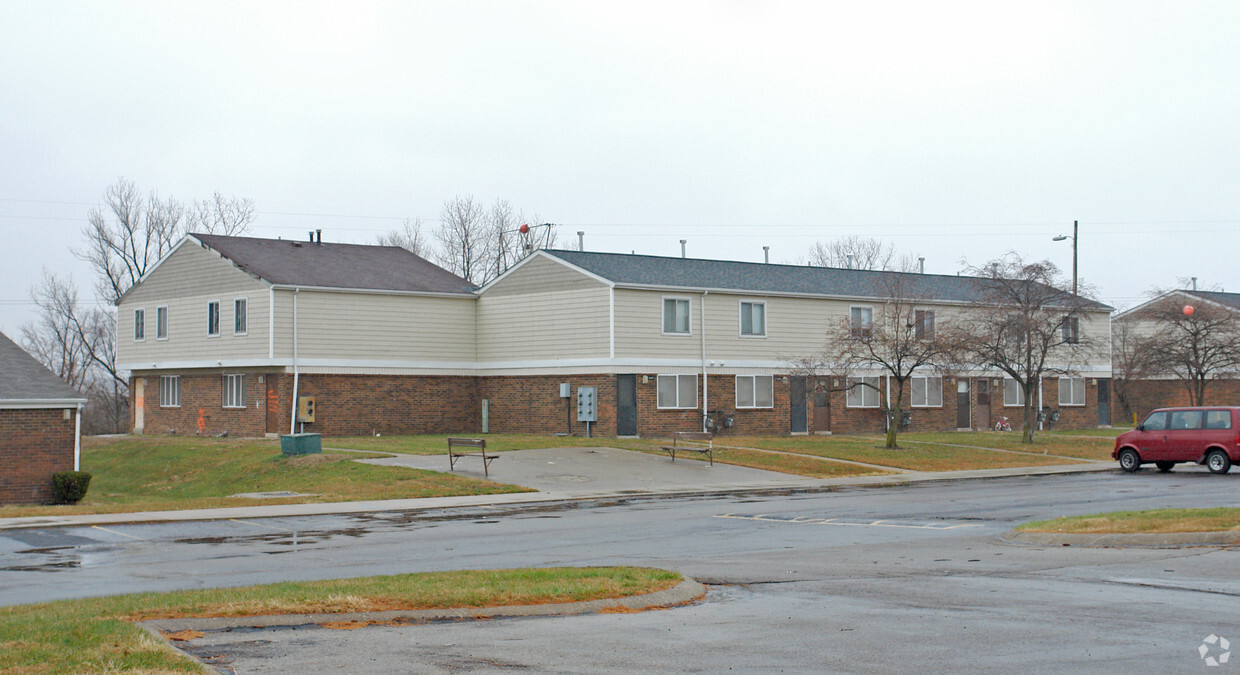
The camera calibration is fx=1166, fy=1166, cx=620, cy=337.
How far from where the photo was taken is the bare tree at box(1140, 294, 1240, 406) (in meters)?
50.6

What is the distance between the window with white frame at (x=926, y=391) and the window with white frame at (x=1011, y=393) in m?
4.02

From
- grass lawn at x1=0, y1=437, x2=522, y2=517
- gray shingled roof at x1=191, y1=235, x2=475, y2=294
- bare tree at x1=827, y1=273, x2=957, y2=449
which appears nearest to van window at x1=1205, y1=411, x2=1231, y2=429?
bare tree at x1=827, y1=273, x2=957, y2=449

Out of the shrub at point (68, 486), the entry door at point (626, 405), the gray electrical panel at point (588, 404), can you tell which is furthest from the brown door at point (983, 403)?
the shrub at point (68, 486)

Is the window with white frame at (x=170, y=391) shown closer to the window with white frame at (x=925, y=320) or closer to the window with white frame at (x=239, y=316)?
the window with white frame at (x=239, y=316)

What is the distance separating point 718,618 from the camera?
10328 millimetres

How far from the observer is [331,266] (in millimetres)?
47094

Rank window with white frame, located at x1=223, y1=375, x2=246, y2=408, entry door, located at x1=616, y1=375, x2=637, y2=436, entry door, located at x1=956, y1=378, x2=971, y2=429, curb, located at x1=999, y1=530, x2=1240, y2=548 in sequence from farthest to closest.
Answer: entry door, located at x1=956, y1=378, x2=971, y2=429 → window with white frame, located at x1=223, y1=375, x2=246, y2=408 → entry door, located at x1=616, y1=375, x2=637, y2=436 → curb, located at x1=999, y1=530, x2=1240, y2=548

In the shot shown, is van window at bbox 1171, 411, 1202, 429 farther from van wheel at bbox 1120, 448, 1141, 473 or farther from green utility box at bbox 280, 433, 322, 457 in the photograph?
green utility box at bbox 280, 433, 322, 457

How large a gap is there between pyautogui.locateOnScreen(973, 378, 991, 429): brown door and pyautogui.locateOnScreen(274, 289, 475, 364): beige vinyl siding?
22.2m

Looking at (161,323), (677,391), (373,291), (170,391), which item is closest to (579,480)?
(677,391)

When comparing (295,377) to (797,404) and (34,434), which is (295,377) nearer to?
(34,434)

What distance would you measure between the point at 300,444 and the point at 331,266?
15.4 m

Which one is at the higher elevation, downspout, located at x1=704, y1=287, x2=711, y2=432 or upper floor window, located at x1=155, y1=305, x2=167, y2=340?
upper floor window, located at x1=155, y1=305, x2=167, y2=340

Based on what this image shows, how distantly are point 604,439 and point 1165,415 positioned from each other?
682 inches
